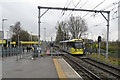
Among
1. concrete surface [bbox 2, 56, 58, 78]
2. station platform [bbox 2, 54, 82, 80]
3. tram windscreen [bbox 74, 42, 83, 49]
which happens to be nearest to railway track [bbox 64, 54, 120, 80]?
station platform [bbox 2, 54, 82, 80]

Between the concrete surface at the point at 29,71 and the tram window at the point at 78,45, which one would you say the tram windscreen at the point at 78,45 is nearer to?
the tram window at the point at 78,45

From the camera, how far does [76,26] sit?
4172 centimetres

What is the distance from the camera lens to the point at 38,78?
285 inches

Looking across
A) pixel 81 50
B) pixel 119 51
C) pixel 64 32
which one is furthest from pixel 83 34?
pixel 119 51

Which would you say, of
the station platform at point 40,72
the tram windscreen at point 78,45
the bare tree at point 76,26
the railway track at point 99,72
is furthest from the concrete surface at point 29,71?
the bare tree at point 76,26

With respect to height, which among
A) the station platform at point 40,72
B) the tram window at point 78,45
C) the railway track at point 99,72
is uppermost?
the tram window at point 78,45

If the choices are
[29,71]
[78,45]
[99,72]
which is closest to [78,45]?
[78,45]

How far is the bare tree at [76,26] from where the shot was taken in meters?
40.7

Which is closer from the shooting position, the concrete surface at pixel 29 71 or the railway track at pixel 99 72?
the concrete surface at pixel 29 71

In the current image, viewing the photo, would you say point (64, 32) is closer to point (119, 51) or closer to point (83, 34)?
point (83, 34)

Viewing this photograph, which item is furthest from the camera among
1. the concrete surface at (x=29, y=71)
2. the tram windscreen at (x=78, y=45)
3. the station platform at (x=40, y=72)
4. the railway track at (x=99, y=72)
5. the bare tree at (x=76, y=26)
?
the bare tree at (x=76, y=26)

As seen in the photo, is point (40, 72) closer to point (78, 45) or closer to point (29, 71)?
point (29, 71)

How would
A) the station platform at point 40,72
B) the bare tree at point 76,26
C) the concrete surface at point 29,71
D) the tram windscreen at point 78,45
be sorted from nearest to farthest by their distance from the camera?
the station platform at point 40,72 < the concrete surface at point 29,71 < the tram windscreen at point 78,45 < the bare tree at point 76,26

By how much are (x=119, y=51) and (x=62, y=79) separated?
14.2 m
